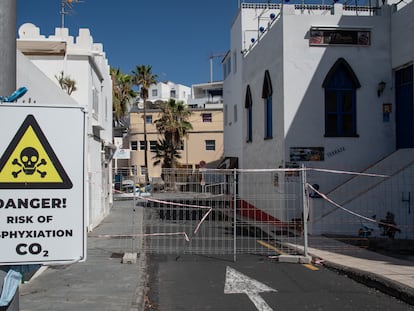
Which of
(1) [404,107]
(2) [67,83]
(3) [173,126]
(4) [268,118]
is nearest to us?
(2) [67,83]

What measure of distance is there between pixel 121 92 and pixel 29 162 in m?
38.4

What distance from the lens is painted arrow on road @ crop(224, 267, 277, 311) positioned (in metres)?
7.18

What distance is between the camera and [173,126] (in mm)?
41844

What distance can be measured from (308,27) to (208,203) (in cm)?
714

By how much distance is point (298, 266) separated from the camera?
10000mm

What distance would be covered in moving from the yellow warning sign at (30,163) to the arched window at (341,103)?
48.7ft

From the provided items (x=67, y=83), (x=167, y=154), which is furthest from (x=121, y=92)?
(x=67, y=83)

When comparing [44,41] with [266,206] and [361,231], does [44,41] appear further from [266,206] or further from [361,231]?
[361,231]

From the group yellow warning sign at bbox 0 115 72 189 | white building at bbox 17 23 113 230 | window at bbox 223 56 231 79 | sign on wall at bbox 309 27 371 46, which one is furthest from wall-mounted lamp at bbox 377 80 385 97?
yellow warning sign at bbox 0 115 72 189

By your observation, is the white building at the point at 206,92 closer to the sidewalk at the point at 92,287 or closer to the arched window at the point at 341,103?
the arched window at the point at 341,103

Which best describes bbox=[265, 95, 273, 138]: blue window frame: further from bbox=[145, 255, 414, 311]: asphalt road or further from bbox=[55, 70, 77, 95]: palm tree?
bbox=[145, 255, 414, 311]: asphalt road

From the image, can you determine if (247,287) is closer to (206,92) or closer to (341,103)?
(341,103)

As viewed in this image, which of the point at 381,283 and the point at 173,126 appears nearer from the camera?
the point at 381,283

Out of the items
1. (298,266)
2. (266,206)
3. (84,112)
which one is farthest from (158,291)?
(266,206)
